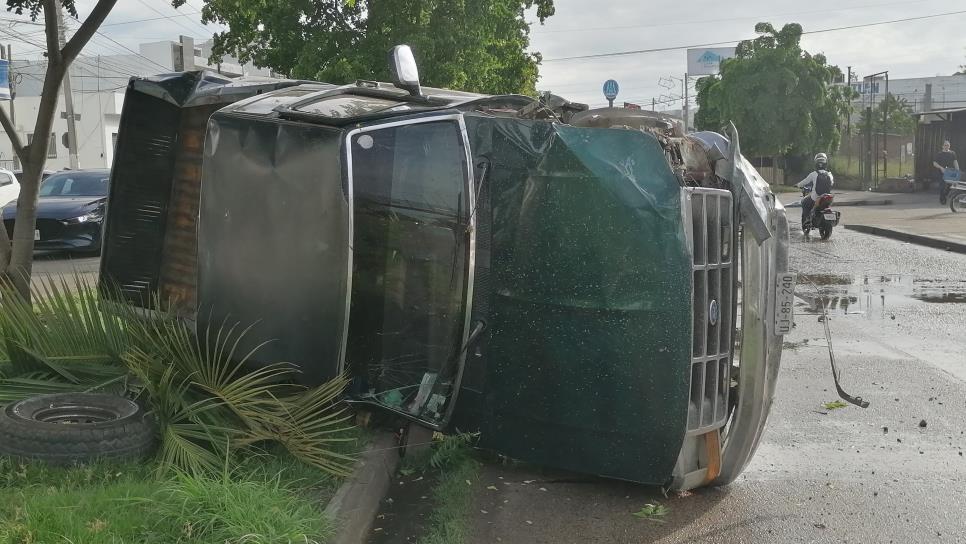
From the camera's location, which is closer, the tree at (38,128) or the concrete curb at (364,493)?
the concrete curb at (364,493)

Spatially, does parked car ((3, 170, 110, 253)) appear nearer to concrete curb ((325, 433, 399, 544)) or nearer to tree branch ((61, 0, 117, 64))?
tree branch ((61, 0, 117, 64))

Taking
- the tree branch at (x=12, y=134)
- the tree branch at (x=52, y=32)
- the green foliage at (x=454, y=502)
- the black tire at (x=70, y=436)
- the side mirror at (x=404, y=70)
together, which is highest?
the tree branch at (x=52, y=32)

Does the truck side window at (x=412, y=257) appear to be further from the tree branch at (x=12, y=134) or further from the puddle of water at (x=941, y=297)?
the puddle of water at (x=941, y=297)

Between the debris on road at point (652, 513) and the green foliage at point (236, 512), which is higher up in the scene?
the green foliage at point (236, 512)

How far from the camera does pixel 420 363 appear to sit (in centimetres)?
517

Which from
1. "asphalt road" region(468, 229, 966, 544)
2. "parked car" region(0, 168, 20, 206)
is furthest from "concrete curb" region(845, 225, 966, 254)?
"parked car" region(0, 168, 20, 206)

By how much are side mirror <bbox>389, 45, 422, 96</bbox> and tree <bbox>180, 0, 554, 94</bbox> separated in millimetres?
14990

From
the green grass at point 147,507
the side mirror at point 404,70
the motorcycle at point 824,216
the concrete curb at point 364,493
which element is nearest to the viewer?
the green grass at point 147,507

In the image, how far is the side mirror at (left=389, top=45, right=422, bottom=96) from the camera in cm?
557

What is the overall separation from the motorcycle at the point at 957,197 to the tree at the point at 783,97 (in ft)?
74.8

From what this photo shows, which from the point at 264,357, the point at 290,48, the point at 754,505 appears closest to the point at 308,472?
the point at 264,357

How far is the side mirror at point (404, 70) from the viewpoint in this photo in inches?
219

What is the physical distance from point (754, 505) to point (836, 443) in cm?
136

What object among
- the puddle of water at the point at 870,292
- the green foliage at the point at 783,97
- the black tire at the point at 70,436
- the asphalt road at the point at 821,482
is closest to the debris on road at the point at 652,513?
the asphalt road at the point at 821,482
